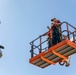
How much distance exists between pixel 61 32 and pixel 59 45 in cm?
155

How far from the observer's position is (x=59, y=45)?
3666cm

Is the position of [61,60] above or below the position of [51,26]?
below

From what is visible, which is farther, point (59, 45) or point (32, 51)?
point (32, 51)

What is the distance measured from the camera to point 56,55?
37469 mm

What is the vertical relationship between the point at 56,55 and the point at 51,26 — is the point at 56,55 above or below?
below

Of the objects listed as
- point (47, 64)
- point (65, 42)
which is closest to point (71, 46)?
point (65, 42)

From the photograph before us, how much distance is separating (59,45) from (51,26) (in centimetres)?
225

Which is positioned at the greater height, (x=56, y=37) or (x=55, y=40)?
(x=56, y=37)

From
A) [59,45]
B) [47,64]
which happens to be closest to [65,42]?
[59,45]

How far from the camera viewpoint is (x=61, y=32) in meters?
37.8

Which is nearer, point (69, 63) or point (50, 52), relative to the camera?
point (50, 52)

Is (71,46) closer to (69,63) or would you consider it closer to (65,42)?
(65,42)

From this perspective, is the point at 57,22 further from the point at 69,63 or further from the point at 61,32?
the point at 69,63

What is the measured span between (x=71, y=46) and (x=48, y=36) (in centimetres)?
285
